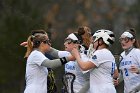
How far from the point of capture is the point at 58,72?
15.3m

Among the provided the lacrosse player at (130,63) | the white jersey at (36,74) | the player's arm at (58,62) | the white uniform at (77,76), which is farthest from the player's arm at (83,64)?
the lacrosse player at (130,63)

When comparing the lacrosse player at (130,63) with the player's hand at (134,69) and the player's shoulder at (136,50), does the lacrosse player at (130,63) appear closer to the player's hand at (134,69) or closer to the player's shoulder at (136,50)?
the player's shoulder at (136,50)

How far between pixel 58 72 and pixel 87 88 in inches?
126

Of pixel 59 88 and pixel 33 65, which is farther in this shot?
pixel 59 88

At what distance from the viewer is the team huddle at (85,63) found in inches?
452

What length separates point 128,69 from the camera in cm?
1270

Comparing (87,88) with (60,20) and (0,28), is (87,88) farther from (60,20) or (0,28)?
(60,20)

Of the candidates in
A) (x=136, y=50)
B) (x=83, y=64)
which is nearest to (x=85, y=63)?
(x=83, y=64)

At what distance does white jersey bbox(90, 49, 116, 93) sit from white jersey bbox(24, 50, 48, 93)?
0.89 metres

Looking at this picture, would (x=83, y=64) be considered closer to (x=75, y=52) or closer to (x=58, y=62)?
(x=75, y=52)

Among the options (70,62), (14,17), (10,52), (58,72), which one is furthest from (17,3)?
(70,62)

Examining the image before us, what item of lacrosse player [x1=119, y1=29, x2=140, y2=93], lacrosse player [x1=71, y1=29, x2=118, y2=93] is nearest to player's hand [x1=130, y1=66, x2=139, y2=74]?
lacrosse player [x1=119, y1=29, x2=140, y2=93]

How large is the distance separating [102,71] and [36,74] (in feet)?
3.65

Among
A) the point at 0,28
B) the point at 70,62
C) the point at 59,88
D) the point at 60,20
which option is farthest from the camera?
the point at 60,20
